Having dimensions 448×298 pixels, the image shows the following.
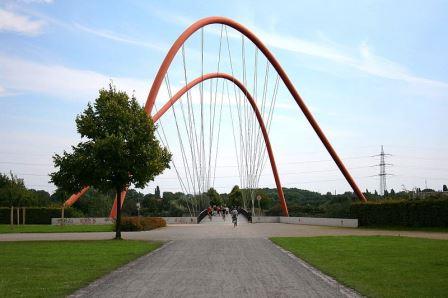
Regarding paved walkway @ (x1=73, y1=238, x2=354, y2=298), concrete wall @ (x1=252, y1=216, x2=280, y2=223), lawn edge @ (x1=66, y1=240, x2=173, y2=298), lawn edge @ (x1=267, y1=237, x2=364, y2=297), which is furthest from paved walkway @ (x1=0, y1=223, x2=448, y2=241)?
concrete wall @ (x1=252, y1=216, x2=280, y2=223)

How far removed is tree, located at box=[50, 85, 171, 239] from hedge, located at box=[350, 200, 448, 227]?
18.2 m

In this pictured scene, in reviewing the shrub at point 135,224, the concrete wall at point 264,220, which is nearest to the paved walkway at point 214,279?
the shrub at point 135,224

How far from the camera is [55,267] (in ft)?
49.5

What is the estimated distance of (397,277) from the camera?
12719 millimetres

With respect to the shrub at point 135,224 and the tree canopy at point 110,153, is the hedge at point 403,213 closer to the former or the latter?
the shrub at point 135,224

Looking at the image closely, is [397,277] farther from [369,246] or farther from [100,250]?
[100,250]

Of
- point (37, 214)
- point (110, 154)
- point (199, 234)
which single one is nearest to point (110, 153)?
point (110, 154)

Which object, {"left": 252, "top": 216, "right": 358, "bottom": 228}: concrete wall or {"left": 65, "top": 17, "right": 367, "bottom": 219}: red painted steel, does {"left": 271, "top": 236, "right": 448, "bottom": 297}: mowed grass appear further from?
{"left": 65, "top": 17, "right": 367, "bottom": 219}: red painted steel

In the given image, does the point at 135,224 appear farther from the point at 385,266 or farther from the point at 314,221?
the point at 385,266

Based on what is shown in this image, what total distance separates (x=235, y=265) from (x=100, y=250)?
737 centimetres

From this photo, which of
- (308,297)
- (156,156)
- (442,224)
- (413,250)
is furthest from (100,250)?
A: (442,224)

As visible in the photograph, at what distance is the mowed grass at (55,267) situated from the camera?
11.2 m

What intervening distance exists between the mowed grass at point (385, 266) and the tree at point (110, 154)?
9.58 metres

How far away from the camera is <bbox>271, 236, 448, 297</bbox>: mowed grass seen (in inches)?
434
